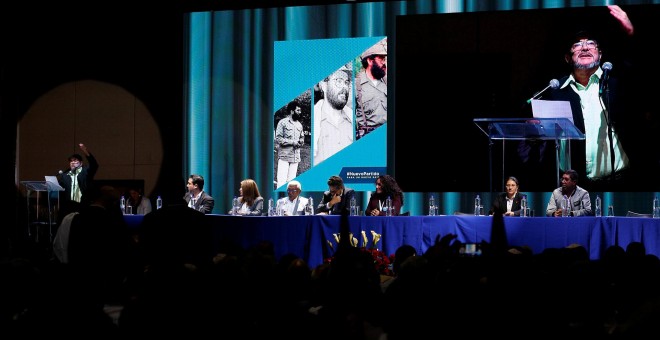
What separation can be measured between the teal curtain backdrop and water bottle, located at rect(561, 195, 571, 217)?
116 inches

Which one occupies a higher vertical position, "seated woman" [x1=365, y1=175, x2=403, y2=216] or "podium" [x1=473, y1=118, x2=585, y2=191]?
"podium" [x1=473, y1=118, x2=585, y2=191]

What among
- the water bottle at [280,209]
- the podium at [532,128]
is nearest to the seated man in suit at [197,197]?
the water bottle at [280,209]

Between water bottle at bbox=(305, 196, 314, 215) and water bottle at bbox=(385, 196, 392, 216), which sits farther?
water bottle at bbox=(305, 196, 314, 215)

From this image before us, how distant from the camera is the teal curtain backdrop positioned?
10195 millimetres

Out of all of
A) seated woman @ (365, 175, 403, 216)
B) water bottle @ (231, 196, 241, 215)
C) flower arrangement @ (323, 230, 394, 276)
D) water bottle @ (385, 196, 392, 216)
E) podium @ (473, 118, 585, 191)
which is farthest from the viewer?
water bottle @ (231, 196, 241, 215)

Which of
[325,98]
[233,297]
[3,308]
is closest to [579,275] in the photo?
[233,297]

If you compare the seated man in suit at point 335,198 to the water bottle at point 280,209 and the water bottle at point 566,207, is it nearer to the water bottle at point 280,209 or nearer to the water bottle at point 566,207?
the water bottle at point 280,209

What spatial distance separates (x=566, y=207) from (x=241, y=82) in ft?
16.7

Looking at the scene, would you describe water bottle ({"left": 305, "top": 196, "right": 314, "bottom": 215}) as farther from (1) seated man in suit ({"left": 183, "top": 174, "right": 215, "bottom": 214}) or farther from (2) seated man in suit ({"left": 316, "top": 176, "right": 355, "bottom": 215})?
(1) seated man in suit ({"left": 183, "top": 174, "right": 215, "bottom": 214})

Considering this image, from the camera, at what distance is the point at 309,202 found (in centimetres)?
793

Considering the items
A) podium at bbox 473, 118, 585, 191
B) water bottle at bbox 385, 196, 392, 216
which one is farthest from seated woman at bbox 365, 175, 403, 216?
podium at bbox 473, 118, 585, 191

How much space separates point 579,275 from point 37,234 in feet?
28.3

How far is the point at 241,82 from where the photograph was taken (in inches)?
419

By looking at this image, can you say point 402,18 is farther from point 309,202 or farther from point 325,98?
point 309,202
